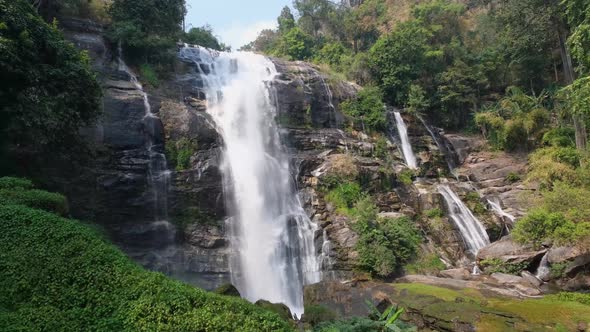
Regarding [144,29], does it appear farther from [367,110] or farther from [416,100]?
[416,100]

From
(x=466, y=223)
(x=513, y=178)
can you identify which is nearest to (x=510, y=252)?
(x=466, y=223)

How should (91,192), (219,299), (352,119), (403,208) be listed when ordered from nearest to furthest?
1. (219,299)
2. (91,192)
3. (403,208)
4. (352,119)

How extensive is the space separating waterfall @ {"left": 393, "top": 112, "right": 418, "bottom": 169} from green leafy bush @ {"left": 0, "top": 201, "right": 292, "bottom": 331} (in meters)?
19.4

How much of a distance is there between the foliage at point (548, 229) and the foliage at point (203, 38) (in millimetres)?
24613

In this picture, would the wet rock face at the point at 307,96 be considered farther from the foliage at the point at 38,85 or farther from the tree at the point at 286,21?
the tree at the point at 286,21

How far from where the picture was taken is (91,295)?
6.57 m

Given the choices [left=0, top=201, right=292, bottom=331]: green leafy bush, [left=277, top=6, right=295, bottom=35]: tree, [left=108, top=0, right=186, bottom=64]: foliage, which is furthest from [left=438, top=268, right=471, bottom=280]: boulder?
[left=277, top=6, right=295, bottom=35]: tree

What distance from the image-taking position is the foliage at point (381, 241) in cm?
1533

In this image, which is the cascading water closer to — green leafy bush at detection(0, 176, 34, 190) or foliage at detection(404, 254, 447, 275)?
foliage at detection(404, 254, 447, 275)

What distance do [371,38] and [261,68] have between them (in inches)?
651

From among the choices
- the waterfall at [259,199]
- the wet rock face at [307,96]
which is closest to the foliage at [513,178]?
the wet rock face at [307,96]

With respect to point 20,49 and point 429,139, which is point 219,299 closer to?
point 20,49

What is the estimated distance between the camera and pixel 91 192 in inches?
603

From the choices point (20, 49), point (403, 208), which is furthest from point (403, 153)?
point (20, 49)
